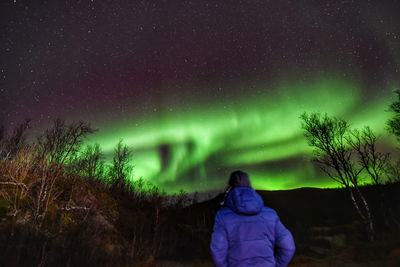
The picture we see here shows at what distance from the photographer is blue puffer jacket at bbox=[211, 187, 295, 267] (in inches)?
103

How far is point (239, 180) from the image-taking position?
2869 mm

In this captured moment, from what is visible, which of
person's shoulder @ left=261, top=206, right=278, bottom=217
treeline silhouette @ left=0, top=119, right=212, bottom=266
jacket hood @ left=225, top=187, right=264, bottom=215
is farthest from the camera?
treeline silhouette @ left=0, top=119, right=212, bottom=266

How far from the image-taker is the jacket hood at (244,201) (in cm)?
262

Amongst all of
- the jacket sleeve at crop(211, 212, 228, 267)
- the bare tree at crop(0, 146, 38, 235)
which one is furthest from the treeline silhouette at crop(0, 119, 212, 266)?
the jacket sleeve at crop(211, 212, 228, 267)

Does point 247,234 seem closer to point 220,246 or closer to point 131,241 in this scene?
point 220,246

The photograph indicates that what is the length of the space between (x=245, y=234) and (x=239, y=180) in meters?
0.66

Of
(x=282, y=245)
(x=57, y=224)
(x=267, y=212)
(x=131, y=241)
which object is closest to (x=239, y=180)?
(x=267, y=212)

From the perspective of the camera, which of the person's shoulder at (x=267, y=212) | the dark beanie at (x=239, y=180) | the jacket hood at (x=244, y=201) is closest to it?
the jacket hood at (x=244, y=201)

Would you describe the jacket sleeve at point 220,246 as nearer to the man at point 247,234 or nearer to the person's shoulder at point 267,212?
the man at point 247,234

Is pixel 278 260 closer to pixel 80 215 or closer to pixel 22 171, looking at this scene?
pixel 22 171

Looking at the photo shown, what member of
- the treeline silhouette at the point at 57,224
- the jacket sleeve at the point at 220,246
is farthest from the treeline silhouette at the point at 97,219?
the jacket sleeve at the point at 220,246

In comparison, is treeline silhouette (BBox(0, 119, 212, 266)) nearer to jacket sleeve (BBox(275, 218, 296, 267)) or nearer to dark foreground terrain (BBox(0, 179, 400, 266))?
dark foreground terrain (BBox(0, 179, 400, 266))

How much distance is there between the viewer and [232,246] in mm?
2697

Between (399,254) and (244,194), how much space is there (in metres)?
18.2
